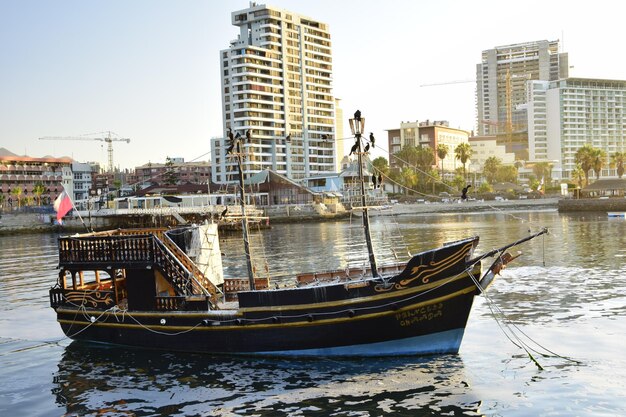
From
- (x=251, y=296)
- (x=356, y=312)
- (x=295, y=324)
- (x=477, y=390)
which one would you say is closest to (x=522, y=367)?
(x=477, y=390)

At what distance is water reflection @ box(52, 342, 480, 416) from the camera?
1402cm

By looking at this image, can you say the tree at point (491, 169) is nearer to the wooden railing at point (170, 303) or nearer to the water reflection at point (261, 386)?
the water reflection at point (261, 386)

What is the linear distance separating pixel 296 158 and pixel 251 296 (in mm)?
128647

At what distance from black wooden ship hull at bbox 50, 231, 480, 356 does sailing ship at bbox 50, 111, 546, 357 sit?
0.03m

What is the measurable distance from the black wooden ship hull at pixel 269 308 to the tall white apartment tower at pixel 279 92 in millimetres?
107795

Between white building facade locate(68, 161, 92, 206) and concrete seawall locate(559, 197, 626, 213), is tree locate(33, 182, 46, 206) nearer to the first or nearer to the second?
white building facade locate(68, 161, 92, 206)

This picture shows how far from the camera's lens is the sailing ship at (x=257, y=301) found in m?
16.4

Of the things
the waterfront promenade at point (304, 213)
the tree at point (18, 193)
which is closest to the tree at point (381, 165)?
the waterfront promenade at point (304, 213)

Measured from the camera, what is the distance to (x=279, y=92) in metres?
143

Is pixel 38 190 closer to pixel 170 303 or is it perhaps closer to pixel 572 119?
pixel 170 303

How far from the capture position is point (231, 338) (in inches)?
707

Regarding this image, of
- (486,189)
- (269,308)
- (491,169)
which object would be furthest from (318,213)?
(269,308)

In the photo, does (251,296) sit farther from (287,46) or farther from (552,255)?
(287,46)

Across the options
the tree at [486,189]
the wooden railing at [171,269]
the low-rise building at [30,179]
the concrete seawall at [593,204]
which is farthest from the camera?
the tree at [486,189]
